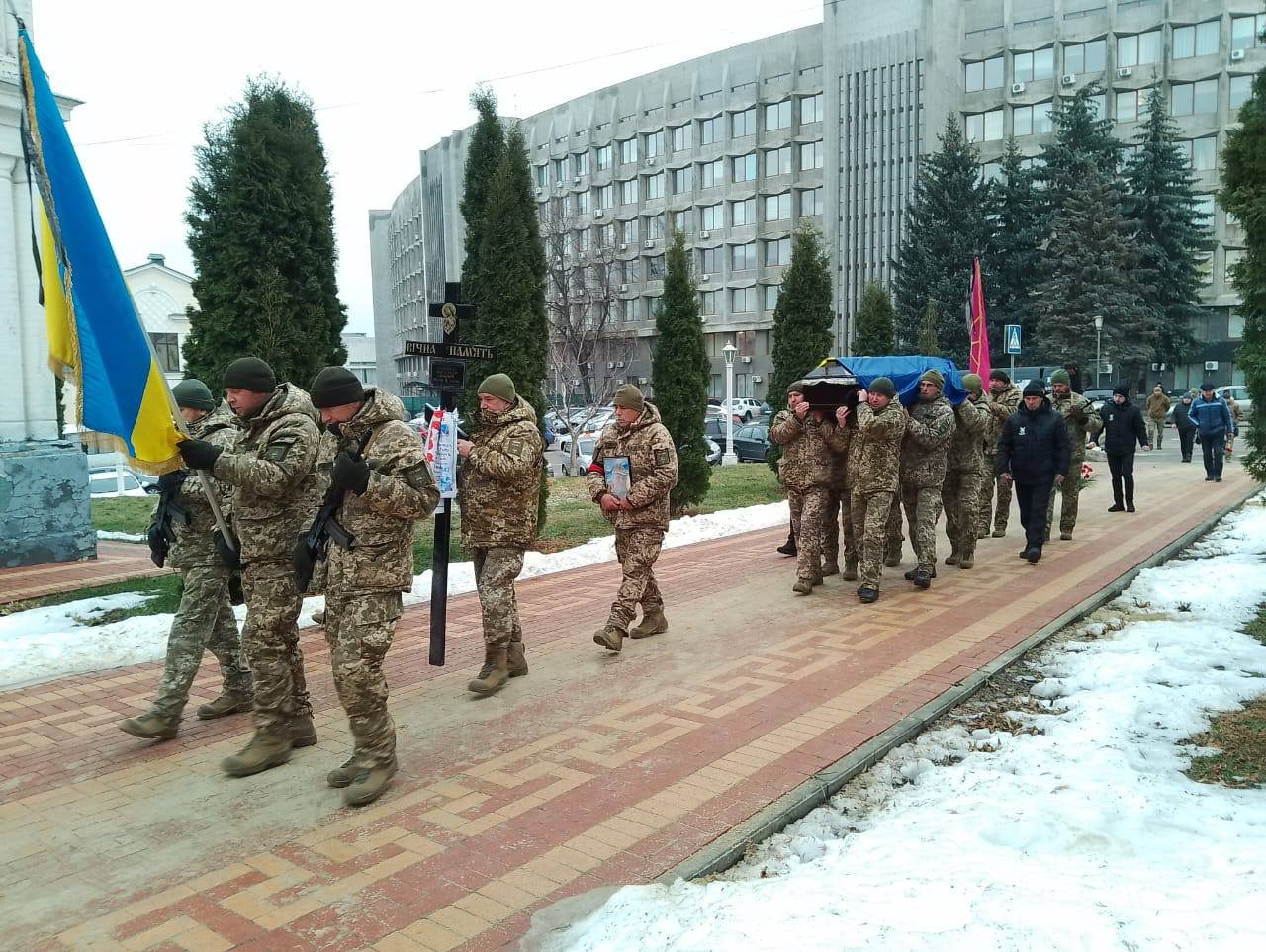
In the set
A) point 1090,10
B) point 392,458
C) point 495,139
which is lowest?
point 392,458

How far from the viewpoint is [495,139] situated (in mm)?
12305

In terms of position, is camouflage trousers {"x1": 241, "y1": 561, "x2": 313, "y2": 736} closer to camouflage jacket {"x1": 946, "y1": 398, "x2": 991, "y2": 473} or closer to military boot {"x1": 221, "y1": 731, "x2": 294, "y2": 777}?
military boot {"x1": 221, "y1": 731, "x2": 294, "y2": 777}

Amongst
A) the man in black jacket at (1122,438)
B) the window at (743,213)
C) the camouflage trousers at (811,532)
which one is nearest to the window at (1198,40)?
the window at (743,213)

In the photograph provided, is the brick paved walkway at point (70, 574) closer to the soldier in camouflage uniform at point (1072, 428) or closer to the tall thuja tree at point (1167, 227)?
the soldier in camouflage uniform at point (1072, 428)

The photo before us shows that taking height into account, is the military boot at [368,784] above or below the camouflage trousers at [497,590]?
below

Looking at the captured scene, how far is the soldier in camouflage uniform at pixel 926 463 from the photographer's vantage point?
350 inches

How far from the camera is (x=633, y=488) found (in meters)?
6.95

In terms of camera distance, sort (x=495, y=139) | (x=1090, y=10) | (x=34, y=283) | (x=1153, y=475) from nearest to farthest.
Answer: (x=34, y=283)
(x=495, y=139)
(x=1153, y=475)
(x=1090, y=10)

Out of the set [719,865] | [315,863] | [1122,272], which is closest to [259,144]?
[315,863]

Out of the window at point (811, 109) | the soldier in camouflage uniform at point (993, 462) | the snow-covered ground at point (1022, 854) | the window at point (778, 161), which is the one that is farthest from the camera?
the window at point (778, 161)

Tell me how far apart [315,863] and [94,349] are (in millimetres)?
2752

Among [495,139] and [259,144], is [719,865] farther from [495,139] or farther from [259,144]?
[495,139]

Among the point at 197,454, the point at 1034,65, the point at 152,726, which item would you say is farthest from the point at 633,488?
the point at 1034,65

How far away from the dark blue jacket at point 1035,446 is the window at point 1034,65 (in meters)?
47.6
